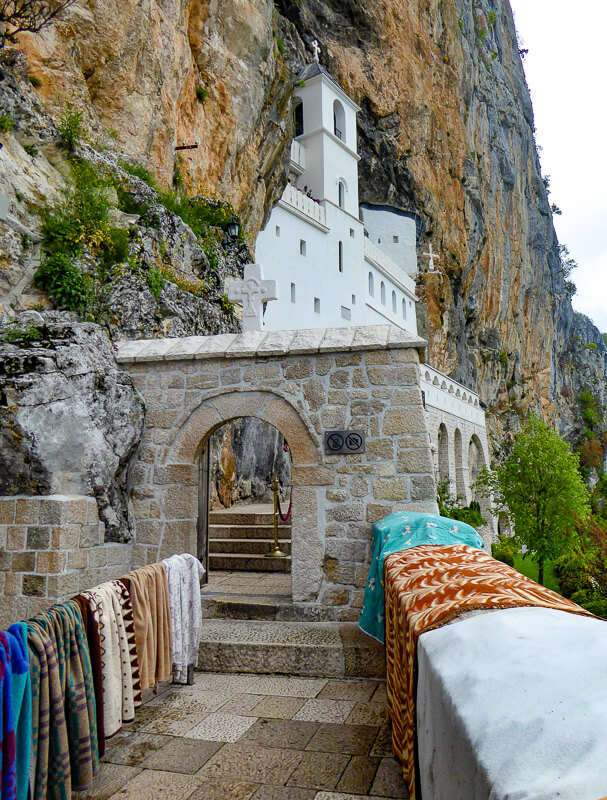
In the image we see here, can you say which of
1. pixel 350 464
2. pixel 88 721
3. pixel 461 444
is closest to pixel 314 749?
pixel 88 721

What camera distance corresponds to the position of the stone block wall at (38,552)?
191 inches

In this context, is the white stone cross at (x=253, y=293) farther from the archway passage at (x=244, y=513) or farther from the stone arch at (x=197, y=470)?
the archway passage at (x=244, y=513)

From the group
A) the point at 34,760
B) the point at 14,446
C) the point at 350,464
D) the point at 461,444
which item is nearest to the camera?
the point at 34,760

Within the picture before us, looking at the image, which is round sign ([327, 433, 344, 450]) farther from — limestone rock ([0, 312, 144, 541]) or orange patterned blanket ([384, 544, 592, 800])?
orange patterned blanket ([384, 544, 592, 800])

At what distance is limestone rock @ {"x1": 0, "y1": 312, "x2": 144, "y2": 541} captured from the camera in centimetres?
499

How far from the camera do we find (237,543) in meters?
8.95

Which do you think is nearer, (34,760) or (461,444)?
(34,760)

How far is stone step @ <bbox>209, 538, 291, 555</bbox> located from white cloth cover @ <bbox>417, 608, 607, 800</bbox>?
7027 millimetres

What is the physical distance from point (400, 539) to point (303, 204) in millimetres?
22018

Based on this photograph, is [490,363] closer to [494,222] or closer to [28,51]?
[494,222]

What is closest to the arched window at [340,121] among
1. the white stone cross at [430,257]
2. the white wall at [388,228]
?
the white wall at [388,228]

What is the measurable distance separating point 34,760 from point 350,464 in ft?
11.8

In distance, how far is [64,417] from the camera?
203 inches

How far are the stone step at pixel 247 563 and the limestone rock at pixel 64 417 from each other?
9.51 ft
